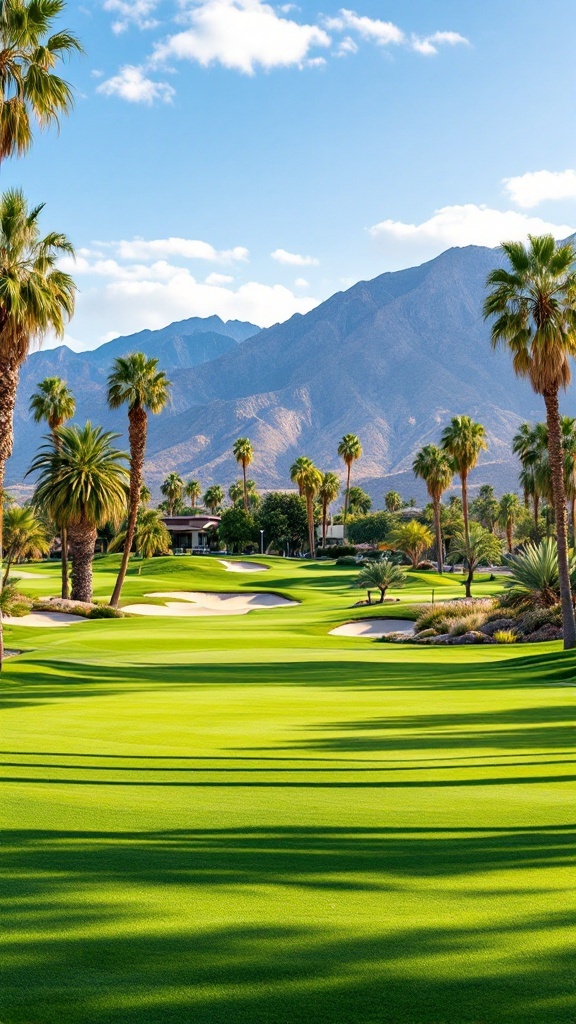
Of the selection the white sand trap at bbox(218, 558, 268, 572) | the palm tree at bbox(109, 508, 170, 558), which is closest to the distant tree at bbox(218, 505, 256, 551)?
the palm tree at bbox(109, 508, 170, 558)

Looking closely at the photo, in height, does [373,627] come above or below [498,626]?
below

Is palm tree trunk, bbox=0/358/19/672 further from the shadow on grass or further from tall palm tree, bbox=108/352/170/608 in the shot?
the shadow on grass

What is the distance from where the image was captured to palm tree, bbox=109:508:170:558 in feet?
287

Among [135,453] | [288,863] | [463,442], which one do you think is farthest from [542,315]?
[463,442]

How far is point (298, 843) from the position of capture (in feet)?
21.0

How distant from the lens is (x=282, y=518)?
113 metres

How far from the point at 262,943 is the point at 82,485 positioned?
1651 inches

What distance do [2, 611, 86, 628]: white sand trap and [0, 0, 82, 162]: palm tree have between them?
26.4m

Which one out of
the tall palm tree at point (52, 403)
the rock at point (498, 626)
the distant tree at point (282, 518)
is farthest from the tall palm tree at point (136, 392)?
the distant tree at point (282, 518)

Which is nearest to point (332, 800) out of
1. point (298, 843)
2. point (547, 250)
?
point (298, 843)

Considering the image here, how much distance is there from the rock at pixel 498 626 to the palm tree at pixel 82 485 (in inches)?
797

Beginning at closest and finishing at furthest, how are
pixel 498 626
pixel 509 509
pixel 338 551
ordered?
pixel 498 626
pixel 338 551
pixel 509 509

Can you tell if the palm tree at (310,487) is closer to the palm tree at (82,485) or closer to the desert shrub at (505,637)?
the palm tree at (82,485)

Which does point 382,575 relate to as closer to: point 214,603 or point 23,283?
point 214,603
